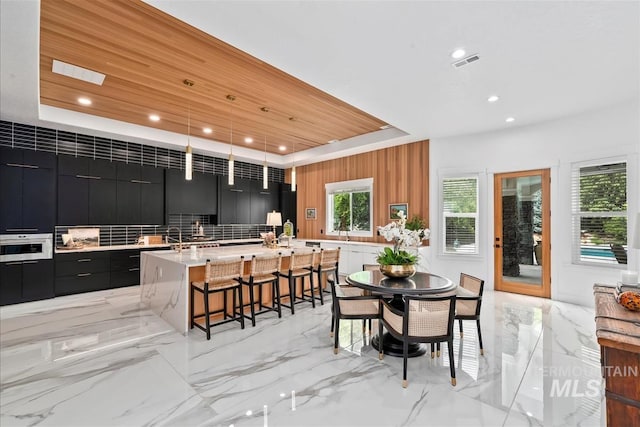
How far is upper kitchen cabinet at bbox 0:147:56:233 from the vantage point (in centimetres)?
472

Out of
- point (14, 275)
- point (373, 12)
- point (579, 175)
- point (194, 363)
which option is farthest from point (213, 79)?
point (579, 175)

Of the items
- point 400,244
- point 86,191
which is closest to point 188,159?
point 400,244

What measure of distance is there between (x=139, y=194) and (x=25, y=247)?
1.92 metres

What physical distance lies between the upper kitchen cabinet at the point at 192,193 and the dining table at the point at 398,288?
4846 millimetres

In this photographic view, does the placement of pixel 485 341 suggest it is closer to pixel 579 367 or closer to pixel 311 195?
pixel 579 367

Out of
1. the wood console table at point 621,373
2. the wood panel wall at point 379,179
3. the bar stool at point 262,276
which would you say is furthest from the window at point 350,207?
the wood console table at point 621,373

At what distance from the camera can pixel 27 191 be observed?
4.91 meters

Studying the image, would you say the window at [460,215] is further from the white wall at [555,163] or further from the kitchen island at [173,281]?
the kitchen island at [173,281]

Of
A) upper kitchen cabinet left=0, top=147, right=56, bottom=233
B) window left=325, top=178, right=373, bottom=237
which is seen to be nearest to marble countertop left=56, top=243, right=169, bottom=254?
upper kitchen cabinet left=0, top=147, right=56, bottom=233

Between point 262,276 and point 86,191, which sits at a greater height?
point 86,191

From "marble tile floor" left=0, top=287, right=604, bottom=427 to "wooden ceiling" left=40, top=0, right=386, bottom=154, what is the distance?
10.2 ft

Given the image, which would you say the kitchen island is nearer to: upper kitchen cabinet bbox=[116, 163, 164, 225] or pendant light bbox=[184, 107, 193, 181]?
pendant light bbox=[184, 107, 193, 181]

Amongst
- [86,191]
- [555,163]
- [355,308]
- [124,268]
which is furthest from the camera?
[124,268]

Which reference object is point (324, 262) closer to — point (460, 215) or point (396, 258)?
point (396, 258)
